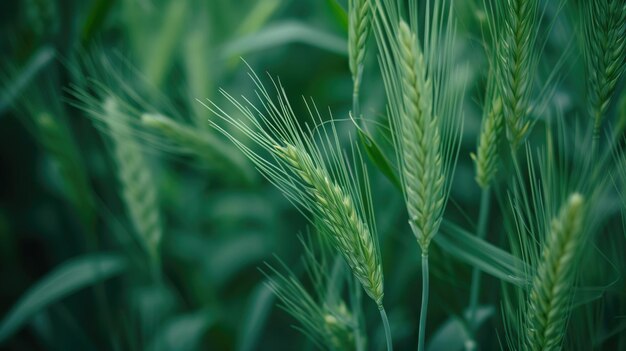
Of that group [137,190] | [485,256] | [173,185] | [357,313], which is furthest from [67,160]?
[485,256]

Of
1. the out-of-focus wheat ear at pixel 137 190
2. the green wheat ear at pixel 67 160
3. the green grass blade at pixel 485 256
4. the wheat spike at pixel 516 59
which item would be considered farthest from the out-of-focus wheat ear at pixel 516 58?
the green wheat ear at pixel 67 160

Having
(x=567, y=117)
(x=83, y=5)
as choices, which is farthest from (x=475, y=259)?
(x=83, y=5)

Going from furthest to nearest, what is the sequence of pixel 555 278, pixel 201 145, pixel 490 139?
pixel 201 145, pixel 490 139, pixel 555 278

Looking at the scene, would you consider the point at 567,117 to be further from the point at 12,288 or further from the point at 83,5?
the point at 12,288

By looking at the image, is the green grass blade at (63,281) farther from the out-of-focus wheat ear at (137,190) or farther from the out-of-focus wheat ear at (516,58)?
the out-of-focus wheat ear at (516,58)

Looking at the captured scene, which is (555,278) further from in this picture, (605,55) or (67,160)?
(67,160)

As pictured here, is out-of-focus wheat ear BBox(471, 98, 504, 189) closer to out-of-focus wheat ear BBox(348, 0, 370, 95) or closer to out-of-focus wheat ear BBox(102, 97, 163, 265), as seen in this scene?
out-of-focus wheat ear BBox(348, 0, 370, 95)

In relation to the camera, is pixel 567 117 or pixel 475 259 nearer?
pixel 475 259
